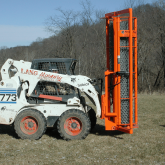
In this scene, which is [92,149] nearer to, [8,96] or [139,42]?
[8,96]

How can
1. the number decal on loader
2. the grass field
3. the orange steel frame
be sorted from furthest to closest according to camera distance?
the number decal on loader < the orange steel frame < the grass field

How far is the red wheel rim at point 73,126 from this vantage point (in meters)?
7.19

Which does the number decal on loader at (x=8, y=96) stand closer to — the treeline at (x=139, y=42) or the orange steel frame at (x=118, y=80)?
the orange steel frame at (x=118, y=80)

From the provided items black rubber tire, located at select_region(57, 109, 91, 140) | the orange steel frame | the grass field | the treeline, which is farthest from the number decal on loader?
the treeline

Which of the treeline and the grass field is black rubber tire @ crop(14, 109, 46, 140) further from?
the treeline

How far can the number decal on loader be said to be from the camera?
742cm

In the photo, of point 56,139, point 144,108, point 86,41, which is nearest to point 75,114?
point 56,139

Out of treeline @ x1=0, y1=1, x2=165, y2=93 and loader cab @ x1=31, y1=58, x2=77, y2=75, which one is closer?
loader cab @ x1=31, y1=58, x2=77, y2=75

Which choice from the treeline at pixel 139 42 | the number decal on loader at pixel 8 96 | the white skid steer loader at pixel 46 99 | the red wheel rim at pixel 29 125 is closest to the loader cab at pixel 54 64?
the white skid steer loader at pixel 46 99

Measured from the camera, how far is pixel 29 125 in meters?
7.26

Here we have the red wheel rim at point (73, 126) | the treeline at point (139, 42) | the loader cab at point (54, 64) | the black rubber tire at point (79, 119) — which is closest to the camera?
the black rubber tire at point (79, 119)

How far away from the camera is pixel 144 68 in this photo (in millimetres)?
31000

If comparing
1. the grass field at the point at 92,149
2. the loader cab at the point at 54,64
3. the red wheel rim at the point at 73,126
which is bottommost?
the grass field at the point at 92,149

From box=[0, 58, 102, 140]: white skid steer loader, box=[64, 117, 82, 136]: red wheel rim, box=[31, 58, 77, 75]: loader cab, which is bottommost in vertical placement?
box=[64, 117, 82, 136]: red wheel rim
